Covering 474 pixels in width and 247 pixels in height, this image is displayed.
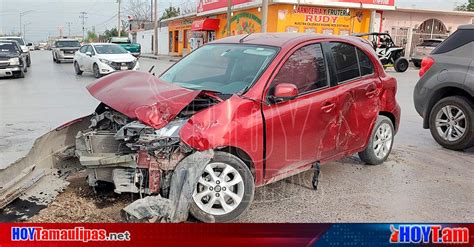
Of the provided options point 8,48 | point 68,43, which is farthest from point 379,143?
point 68,43

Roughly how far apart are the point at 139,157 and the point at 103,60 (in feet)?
49.0

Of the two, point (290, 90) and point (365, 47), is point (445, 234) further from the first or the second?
point (365, 47)

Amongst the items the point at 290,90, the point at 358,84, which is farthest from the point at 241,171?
the point at 358,84

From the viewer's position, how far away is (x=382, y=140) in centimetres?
571

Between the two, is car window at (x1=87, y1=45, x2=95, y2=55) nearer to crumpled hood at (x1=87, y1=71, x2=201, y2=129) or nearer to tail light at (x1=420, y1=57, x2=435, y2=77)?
tail light at (x1=420, y1=57, x2=435, y2=77)

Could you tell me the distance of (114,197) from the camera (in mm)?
4141

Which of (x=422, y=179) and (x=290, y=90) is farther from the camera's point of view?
(x=422, y=179)

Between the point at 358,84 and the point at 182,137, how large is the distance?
8.01 ft

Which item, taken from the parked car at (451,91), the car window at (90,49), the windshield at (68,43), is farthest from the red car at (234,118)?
the windshield at (68,43)

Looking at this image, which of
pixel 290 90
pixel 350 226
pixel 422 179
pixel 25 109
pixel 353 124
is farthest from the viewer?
pixel 25 109

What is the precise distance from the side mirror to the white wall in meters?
49.3

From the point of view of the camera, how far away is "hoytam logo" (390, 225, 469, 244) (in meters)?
3.26

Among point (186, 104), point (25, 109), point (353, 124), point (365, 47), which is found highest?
point (365, 47)

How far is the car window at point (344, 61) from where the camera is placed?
487 cm
